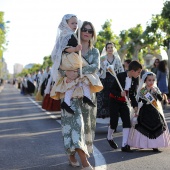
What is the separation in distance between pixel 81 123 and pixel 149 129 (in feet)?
7.26

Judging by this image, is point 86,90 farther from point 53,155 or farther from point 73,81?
point 53,155

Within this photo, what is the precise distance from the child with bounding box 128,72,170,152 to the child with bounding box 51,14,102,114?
1.98m

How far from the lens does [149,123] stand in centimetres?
784

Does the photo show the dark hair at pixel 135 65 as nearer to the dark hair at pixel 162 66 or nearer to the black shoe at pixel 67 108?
the black shoe at pixel 67 108

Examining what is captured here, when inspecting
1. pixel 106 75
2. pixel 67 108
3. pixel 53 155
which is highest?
pixel 106 75

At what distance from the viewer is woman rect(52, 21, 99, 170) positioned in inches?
229

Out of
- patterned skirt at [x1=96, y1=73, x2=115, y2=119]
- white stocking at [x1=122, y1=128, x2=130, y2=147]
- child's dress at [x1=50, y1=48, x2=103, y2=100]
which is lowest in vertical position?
white stocking at [x1=122, y1=128, x2=130, y2=147]

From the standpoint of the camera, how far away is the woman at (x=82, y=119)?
229 inches

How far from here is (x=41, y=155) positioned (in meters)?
7.22

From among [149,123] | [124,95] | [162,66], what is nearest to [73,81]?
[124,95]

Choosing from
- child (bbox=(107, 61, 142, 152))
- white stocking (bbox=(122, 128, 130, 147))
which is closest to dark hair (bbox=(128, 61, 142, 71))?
child (bbox=(107, 61, 142, 152))

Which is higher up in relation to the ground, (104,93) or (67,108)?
(67,108)

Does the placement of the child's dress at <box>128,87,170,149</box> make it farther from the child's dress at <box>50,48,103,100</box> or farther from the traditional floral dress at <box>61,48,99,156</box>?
the child's dress at <box>50,48,103,100</box>

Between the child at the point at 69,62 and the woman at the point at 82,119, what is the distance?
0.07 m
